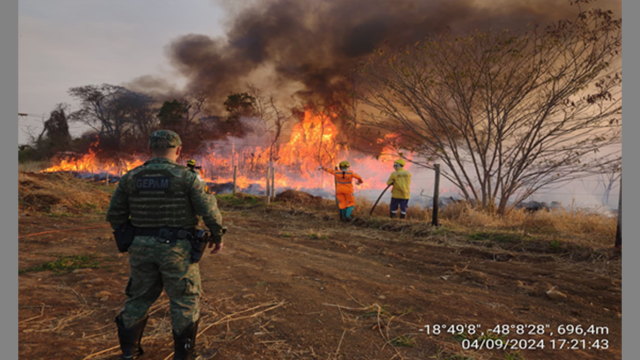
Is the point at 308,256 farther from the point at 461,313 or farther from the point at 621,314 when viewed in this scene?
the point at 621,314

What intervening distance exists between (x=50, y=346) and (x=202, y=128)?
32.5 m

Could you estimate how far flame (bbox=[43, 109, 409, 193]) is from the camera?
822 inches

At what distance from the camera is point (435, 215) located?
26.8 feet

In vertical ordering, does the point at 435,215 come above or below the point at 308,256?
above

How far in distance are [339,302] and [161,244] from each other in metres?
2.04

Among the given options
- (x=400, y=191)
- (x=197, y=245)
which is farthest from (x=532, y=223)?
(x=197, y=245)

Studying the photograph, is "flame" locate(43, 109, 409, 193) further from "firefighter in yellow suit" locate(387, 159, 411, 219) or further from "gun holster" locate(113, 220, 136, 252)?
"gun holster" locate(113, 220, 136, 252)

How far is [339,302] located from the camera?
358 cm

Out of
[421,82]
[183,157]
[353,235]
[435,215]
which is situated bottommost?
[353,235]

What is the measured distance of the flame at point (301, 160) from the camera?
2088 centimetres

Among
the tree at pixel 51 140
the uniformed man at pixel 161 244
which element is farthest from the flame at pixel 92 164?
the uniformed man at pixel 161 244

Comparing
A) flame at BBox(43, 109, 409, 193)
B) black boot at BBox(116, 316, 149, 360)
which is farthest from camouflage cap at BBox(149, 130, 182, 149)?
flame at BBox(43, 109, 409, 193)

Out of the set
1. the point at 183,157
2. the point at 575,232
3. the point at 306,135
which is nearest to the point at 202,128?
the point at 183,157

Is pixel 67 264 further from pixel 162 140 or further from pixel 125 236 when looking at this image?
pixel 162 140
